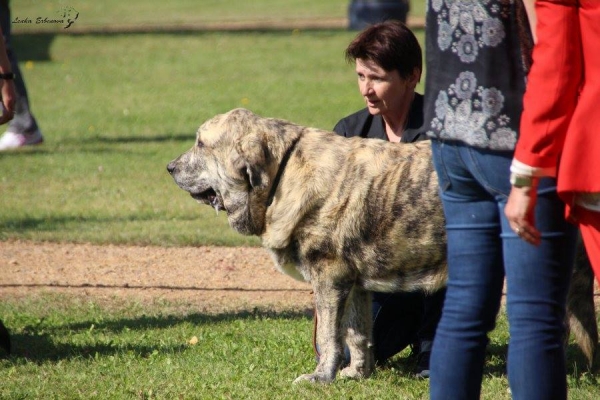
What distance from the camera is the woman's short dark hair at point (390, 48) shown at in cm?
516

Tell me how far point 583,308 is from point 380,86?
4.85 ft

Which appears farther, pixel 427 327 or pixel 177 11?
pixel 177 11

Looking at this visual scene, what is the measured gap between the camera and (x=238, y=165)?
476 centimetres

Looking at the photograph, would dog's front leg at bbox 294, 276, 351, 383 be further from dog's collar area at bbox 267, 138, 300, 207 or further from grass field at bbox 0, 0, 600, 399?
dog's collar area at bbox 267, 138, 300, 207

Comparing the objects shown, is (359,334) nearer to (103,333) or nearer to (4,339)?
(103,333)

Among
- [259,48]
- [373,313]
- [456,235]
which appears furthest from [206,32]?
[456,235]

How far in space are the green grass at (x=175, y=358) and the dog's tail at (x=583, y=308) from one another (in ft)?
0.68

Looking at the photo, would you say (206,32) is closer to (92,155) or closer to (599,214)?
(92,155)

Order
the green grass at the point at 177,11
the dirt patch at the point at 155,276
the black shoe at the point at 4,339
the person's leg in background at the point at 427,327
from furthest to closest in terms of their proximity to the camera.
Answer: the green grass at the point at 177,11
the dirt patch at the point at 155,276
the black shoe at the point at 4,339
the person's leg in background at the point at 427,327

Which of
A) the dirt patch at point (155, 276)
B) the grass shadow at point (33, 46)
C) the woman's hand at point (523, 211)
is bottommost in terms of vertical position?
the grass shadow at point (33, 46)

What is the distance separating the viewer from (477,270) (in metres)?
3.25

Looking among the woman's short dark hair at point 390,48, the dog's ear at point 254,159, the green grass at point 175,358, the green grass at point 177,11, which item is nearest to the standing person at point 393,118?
the woman's short dark hair at point 390,48

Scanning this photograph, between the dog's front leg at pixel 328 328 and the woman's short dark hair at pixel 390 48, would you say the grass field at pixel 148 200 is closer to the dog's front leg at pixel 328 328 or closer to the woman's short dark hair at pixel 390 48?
the dog's front leg at pixel 328 328

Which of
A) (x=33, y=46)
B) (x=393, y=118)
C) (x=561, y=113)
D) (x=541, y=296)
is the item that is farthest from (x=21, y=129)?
(x=33, y=46)
